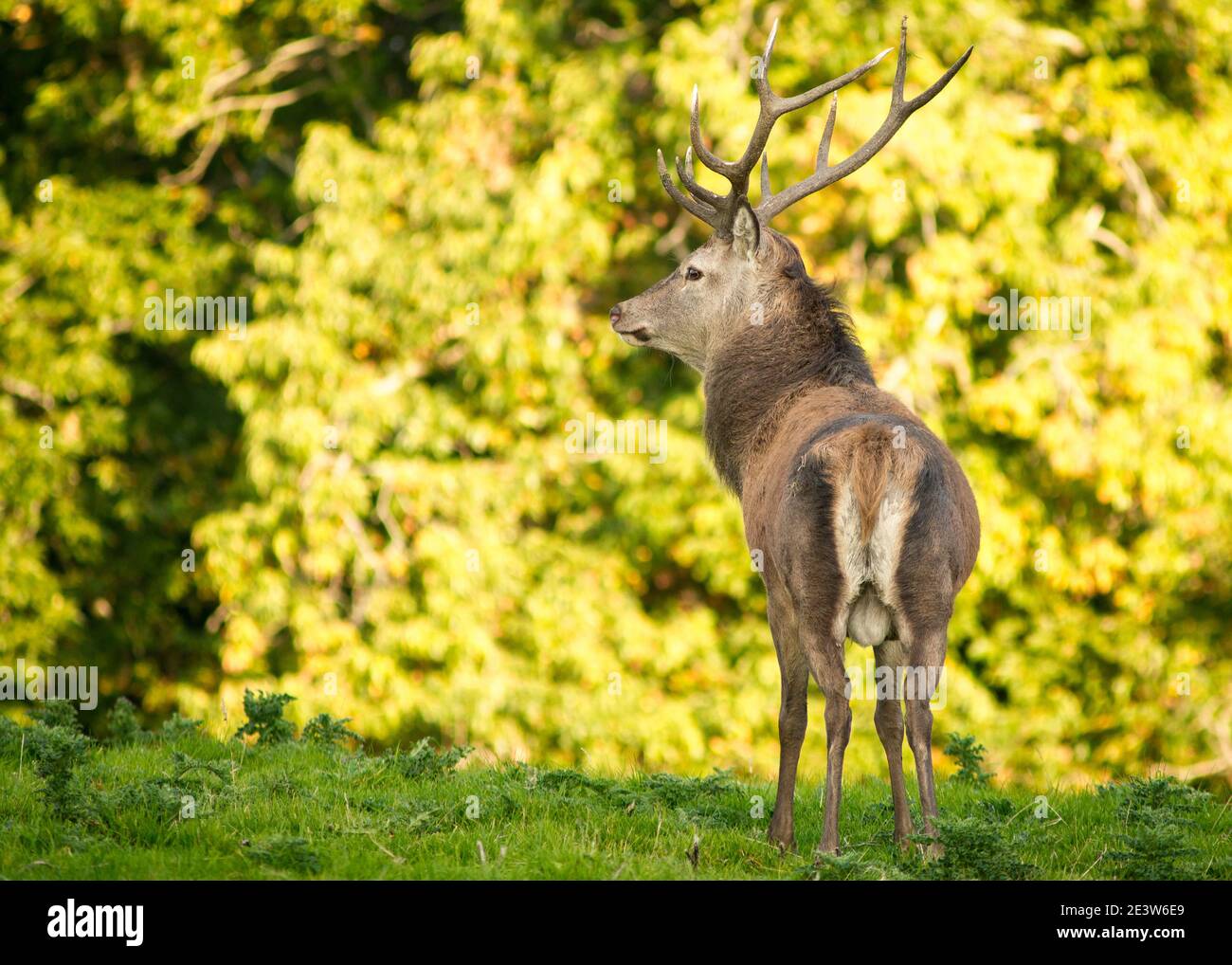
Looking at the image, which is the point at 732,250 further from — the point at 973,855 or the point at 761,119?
the point at 973,855

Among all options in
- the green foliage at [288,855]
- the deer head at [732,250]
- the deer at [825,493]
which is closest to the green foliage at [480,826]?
the green foliage at [288,855]

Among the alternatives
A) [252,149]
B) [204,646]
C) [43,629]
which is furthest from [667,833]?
[252,149]

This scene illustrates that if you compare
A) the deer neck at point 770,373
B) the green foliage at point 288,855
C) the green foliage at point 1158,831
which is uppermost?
the deer neck at point 770,373

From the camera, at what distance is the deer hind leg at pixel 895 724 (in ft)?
16.1

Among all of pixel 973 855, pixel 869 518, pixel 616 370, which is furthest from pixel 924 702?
pixel 616 370

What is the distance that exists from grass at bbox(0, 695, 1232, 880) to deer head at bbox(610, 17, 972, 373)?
82.4 inches

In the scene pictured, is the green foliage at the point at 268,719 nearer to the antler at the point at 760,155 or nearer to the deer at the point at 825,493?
the deer at the point at 825,493

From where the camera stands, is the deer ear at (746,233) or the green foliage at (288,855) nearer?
the green foliage at (288,855)

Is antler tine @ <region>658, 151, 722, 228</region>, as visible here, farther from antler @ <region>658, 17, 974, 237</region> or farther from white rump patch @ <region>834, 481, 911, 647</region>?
white rump patch @ <region>834, 481, 911, 647</region>

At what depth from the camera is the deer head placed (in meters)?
6.36

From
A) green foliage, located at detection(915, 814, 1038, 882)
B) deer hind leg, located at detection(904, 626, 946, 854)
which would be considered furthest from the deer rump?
green foliage, located at detection(915, 814, 1038, 882)

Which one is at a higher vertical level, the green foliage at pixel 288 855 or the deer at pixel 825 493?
the deer at pixel 825 493

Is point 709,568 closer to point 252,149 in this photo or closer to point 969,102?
point 969,102

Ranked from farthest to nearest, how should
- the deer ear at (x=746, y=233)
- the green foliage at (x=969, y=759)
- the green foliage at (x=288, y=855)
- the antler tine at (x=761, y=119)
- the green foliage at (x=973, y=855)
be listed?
the green foliage at (x=969, y=759)
the deer ear at (x=746, y=233)
the antler tine at (x=761, y=119)
the green foliage at (x=973, y=855)
the green foliage at (x=288, y=855)
